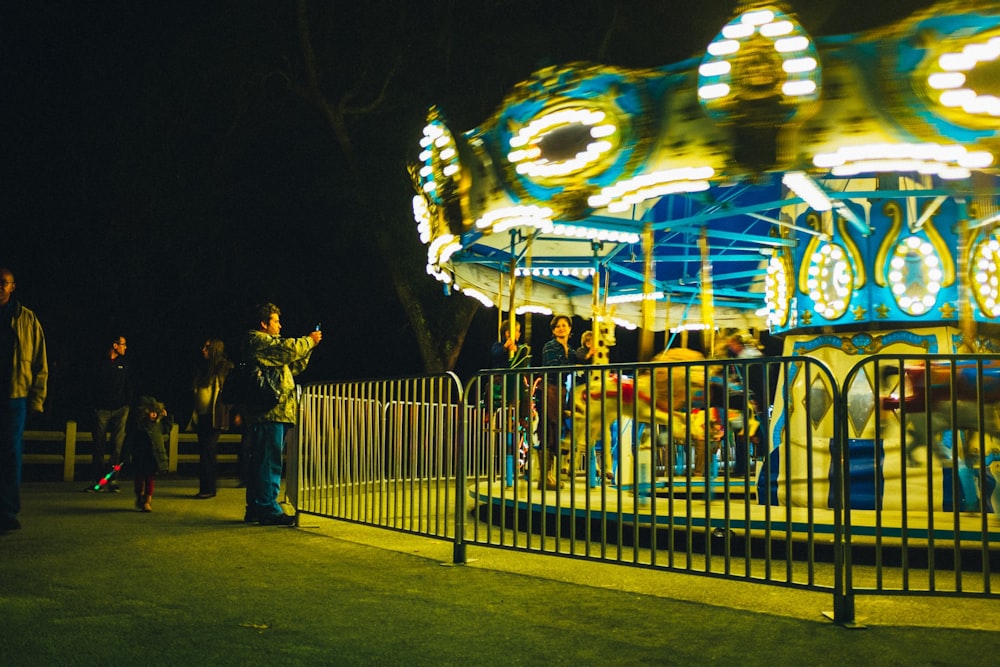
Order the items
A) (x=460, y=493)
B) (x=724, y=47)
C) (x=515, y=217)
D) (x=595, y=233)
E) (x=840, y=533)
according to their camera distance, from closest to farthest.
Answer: (x=840, y=533) < (x=724, y=47) < (x=460, y=493) < (x=515, y=217) < (x=595, y=233)

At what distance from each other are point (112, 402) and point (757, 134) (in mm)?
8913

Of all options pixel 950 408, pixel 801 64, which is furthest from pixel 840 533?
pixel 801 64

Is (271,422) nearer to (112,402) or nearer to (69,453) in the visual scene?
(112,402)

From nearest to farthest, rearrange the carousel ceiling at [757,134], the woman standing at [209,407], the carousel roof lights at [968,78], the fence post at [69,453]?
1. the carousel roof lights at [968,78]
2. the carousel ceiling at [757,134]
3. the woman standing at [209,407]
4. the fence post at [69,453]

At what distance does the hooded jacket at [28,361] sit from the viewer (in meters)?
7.52

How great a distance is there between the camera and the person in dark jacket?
485 inches

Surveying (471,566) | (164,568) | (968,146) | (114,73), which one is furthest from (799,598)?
(114,73)

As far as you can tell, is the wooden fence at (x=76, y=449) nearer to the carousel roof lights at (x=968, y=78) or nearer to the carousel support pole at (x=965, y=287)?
the carousel support pole at (x=965, y=287)

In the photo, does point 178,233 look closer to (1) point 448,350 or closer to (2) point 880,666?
(1) point 448,350

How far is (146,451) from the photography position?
9812mm

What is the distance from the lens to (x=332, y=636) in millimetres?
4551

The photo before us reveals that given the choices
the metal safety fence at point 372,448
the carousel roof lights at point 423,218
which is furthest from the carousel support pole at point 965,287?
the carousel roof lights at point 423,218

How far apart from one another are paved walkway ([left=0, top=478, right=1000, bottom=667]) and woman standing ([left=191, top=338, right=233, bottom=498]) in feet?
11.9

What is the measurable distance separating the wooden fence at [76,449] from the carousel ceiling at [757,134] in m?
8.72
